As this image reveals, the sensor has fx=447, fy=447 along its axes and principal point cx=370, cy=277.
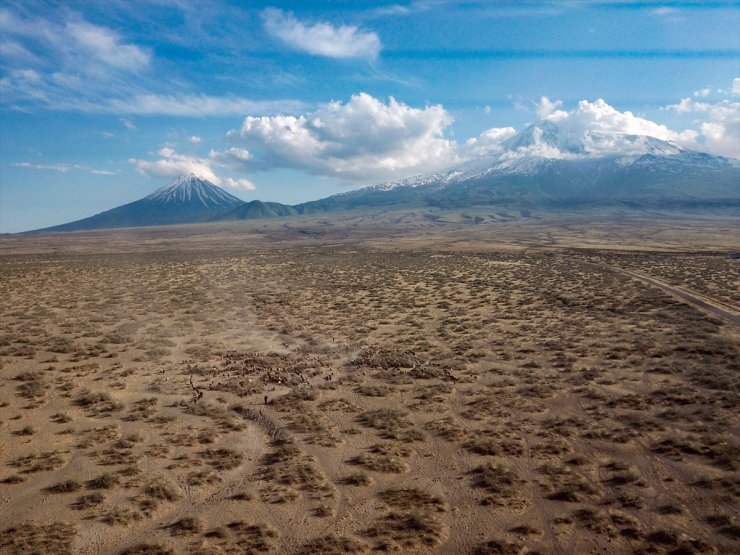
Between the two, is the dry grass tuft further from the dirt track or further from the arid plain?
the dirt track

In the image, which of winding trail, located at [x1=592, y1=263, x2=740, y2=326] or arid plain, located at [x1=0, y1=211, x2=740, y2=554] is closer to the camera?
arid plain, located at [x1=0, y1=211, x2=740, y2=554]

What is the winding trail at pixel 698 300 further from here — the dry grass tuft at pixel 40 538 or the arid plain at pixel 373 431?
the dry grass tuft at pixel 40 538

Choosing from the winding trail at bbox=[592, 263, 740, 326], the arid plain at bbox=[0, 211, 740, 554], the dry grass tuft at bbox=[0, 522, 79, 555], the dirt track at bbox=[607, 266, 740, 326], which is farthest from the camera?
the winding trail at bbox=[592, 263, 740, 326]

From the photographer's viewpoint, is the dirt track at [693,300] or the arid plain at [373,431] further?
the dirt track at [693,300]

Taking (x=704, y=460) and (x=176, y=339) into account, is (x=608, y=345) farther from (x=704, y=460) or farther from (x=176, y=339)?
(x=176, y=339)

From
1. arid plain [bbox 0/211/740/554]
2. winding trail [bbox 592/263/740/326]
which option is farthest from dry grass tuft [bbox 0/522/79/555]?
winding trail [bbox 592/263/740/326]

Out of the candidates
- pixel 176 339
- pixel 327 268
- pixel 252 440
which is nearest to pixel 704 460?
pixel 252 440

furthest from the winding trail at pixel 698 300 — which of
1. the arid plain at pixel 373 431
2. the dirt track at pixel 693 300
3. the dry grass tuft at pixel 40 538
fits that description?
the dry grass tuft at pixel 40 538

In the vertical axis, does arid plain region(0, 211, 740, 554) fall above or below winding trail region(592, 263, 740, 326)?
above

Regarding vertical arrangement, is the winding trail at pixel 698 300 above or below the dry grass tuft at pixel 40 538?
below
